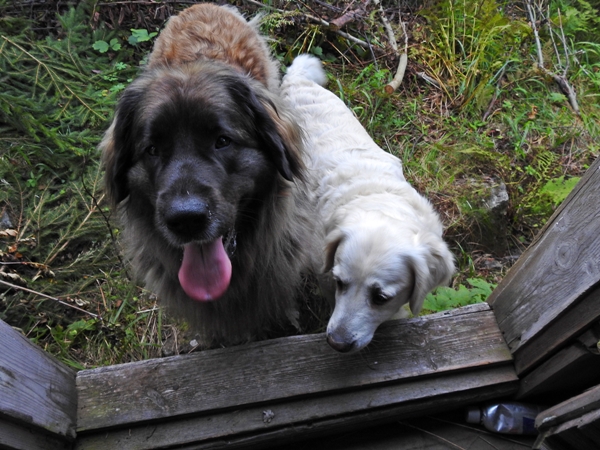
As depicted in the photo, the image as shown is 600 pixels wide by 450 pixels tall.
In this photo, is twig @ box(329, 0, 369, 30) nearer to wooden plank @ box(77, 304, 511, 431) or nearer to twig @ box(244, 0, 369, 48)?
twig @ box(244, 0, 369, 48)

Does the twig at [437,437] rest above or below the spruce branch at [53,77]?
above

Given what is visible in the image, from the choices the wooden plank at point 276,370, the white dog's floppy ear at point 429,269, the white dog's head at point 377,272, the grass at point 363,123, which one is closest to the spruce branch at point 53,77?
the grass at point 363,123

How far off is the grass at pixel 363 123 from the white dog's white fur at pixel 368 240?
23.7 inches

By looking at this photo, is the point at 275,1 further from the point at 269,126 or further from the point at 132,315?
the point at 132,315

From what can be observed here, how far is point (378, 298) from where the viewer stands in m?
2.21

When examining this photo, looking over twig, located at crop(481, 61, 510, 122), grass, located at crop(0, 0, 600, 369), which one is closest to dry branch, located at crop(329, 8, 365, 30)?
grass, located at crop(0, 0, 600, 369)

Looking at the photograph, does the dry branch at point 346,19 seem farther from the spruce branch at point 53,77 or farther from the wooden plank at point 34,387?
the wooden plank at point 34,387

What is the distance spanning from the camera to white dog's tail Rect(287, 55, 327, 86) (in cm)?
385

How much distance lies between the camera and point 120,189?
230cm

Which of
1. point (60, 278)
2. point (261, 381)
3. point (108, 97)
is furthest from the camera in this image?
point (108, 97)

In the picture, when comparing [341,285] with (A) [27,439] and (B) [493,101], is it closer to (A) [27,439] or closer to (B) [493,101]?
(A) [27,439]

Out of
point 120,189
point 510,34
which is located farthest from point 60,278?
point 510,34

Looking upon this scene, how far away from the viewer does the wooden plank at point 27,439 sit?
1629 millimetres

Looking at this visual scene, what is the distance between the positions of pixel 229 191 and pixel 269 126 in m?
0.40
